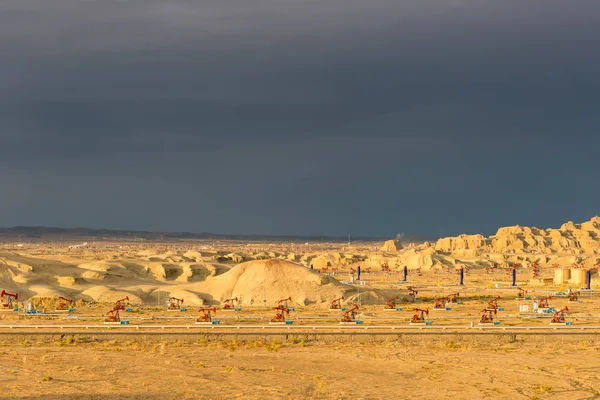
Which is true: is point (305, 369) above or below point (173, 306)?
above

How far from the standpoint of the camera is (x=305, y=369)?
4066cm

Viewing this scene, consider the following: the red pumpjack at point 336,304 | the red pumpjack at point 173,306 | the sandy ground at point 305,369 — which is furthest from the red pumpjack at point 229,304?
the sandy ground at point 305,369

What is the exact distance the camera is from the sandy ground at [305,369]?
3491cm

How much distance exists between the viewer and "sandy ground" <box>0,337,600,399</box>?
3491 centimetres

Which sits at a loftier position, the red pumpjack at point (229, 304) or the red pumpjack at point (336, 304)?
the red pumpjack at point (336, 304)

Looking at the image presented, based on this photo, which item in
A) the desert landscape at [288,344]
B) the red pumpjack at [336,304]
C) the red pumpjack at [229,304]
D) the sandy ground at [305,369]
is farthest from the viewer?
the red pumpjack at [229,304]

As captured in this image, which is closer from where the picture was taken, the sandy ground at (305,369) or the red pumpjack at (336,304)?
the sandy ground at (305,369)

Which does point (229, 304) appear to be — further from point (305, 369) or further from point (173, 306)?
point (305, 369)

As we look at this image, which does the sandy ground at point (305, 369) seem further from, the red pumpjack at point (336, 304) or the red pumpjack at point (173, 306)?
the red pumpjack at point (173, 306)

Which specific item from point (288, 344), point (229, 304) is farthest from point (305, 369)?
point (229, 304)

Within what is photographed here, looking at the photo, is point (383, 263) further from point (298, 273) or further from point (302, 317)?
point (302, 317)

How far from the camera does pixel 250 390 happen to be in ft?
115

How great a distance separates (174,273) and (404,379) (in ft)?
276

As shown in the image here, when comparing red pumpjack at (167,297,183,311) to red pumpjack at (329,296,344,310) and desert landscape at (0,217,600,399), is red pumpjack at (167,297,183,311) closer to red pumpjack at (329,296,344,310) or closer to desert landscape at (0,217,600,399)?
desert landscape at (0,217,600,399)
